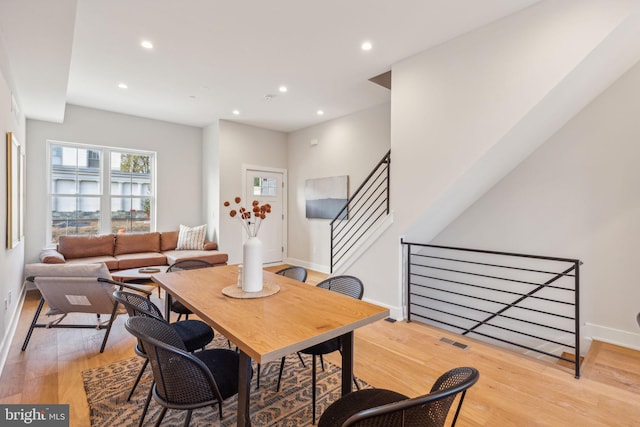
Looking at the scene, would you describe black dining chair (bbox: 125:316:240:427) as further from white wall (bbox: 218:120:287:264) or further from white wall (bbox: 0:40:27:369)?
white wall (bbox: 218:120:287:264)

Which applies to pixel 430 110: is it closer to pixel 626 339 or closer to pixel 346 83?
pixel 346 83

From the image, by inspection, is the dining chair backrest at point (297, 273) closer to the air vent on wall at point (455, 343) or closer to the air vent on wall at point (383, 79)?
the air vent on wall at point (455, 343)

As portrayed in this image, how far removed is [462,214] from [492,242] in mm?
496

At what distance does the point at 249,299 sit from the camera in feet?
5.97

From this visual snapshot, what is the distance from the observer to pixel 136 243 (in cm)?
538

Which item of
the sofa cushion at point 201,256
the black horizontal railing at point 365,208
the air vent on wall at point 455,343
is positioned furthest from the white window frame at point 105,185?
the air vent on wall at point 455,343

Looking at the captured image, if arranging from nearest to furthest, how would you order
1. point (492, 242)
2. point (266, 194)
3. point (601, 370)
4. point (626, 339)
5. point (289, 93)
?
1. point (601, 370)
2. point (626, 339)
3. point (492, 242)
4. point (289, 93)
5. point (266, 194)

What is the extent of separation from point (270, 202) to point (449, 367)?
484cm

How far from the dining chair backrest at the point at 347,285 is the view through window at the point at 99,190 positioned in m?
4.80

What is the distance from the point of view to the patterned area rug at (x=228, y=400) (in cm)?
184

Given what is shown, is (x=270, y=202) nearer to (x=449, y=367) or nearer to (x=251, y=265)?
(x=251, y=265)

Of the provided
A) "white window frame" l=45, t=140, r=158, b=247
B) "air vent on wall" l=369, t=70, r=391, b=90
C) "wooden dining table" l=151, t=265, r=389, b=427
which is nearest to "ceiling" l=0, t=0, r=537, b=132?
"air vent on wall" l=369, t=70, r=391, b=90

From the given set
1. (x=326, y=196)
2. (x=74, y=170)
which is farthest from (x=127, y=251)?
(x=326, y=196)

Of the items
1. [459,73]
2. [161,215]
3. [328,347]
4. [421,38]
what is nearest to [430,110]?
[459,73]
